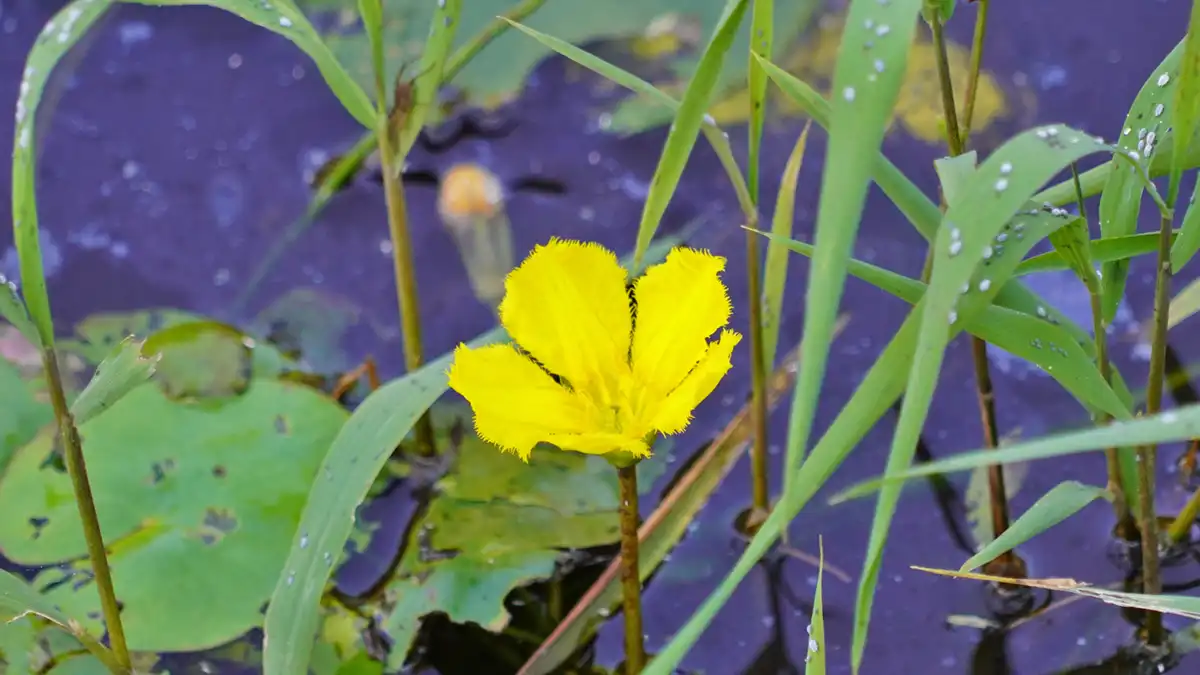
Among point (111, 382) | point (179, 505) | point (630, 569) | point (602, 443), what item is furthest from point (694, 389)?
point (179, 505)

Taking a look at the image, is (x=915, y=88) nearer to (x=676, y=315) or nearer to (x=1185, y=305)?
(x=1185, y=305)

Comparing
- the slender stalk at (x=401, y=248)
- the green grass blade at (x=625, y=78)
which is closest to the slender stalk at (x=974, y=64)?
the green grass blade at (x=625, y=78)

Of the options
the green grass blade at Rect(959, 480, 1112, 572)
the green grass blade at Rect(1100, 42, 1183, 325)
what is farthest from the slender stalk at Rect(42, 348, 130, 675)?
the green grass blade at Rect(1100, 42, 1183, 325)

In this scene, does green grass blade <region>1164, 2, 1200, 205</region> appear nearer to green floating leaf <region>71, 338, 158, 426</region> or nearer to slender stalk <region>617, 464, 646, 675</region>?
slender stalk <region>617, 464, 646, 675</region>

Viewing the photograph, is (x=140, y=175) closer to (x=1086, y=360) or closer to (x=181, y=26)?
(x=181, y=26)

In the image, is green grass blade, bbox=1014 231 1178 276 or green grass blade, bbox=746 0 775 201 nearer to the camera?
green grass blade, bbox=1014 231 1178 276

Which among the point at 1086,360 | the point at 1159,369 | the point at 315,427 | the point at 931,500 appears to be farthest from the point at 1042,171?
the point at 315,427
